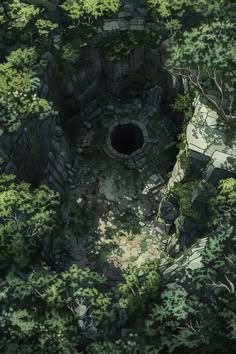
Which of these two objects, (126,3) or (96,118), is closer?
(126,3)

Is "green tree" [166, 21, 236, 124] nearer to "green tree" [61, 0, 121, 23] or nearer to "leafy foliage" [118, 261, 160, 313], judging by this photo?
"green tree" [61, 0, 121, 23]

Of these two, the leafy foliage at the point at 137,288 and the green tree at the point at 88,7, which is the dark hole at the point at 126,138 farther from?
the leafy foliage at the point at 137,288

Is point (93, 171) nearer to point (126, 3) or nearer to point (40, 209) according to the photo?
point (40, 209)

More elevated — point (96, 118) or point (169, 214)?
point (96, 118)

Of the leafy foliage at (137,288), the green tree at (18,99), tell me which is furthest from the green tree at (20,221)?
the leafy foliage at (137,288)

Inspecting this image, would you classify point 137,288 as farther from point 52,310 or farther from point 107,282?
point 52,310

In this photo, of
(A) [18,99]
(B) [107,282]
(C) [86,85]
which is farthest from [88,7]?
(B) [107,282]

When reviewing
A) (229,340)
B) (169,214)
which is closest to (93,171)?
(169,214)
